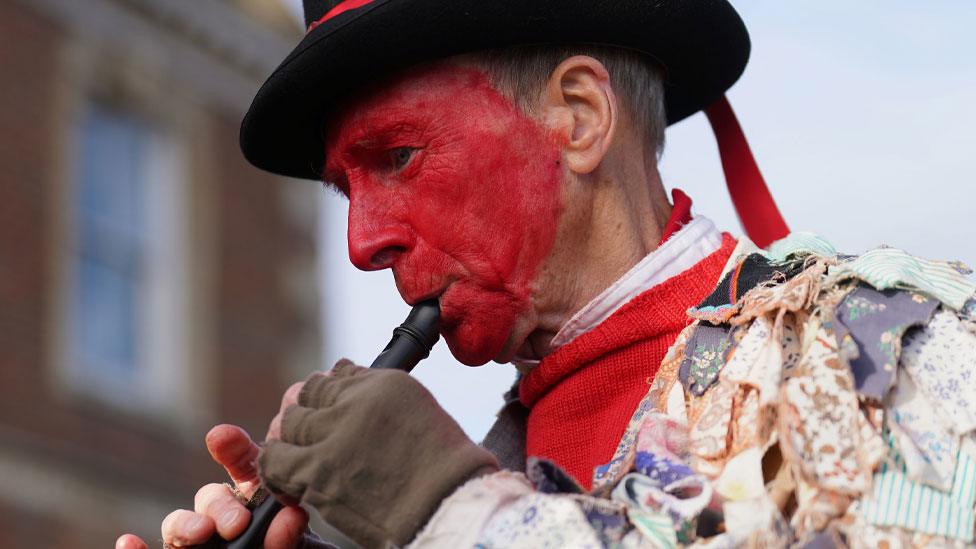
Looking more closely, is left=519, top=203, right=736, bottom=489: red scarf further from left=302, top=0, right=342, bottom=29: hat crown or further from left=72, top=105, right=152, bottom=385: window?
left=72, top=105, right=152, bottom=385: window

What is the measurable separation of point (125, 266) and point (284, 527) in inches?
321

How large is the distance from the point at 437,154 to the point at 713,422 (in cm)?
80

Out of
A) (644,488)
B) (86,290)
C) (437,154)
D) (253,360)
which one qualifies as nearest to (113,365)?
(86,290)

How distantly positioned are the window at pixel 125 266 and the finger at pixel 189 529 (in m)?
7.55

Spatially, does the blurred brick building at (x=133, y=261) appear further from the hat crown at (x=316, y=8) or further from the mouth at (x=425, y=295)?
the mouth at (x=425, y=295)

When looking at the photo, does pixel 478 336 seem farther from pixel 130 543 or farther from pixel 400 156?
pixel 130 543

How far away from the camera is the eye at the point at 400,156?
115 inches

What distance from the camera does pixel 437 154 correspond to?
2.89 metres

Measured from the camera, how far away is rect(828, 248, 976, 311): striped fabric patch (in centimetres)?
240

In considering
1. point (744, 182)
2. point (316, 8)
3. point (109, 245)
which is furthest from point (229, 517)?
point (109, 245)

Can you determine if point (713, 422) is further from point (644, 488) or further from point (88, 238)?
point (88, 238)

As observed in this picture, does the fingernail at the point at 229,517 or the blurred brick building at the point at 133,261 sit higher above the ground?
the blurred brick building at the point at 133,261

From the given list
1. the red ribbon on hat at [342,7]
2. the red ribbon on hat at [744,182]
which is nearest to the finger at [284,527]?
the red ribbon on hat at [342,7]

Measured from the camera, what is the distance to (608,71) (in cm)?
304
